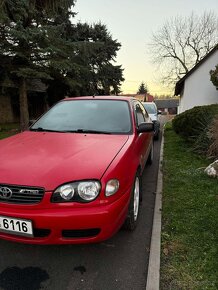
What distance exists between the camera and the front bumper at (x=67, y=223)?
2.39 m

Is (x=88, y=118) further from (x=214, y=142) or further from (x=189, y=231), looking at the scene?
(x=214, y=142)

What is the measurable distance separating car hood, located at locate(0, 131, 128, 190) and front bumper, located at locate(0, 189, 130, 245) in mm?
246

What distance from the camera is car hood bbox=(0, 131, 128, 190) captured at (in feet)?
8.19

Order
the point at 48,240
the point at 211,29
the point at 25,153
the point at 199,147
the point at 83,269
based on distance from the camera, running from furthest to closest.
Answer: the point at 211,29
the point at 199,147
the point at 25,153
the point at 83,269
the point at 48,240

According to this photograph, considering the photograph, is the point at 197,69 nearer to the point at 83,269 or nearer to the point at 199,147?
the point at 199,147

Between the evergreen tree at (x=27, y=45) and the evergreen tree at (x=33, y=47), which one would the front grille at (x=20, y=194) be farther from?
the evergreen tree at (x=27, y=45)

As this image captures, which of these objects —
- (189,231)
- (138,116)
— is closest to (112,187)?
(189,231)

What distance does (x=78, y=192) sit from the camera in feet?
8.06

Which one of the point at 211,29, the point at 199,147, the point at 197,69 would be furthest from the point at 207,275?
the point at 211,29

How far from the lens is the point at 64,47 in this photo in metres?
15.1

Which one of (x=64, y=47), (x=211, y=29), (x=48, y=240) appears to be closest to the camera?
(x=48, y=240)

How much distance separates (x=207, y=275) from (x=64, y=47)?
576 inches

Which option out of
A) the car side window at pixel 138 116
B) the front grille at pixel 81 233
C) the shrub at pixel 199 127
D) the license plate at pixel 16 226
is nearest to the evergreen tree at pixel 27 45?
the shrub at pixel 199 127

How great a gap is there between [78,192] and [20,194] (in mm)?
526
